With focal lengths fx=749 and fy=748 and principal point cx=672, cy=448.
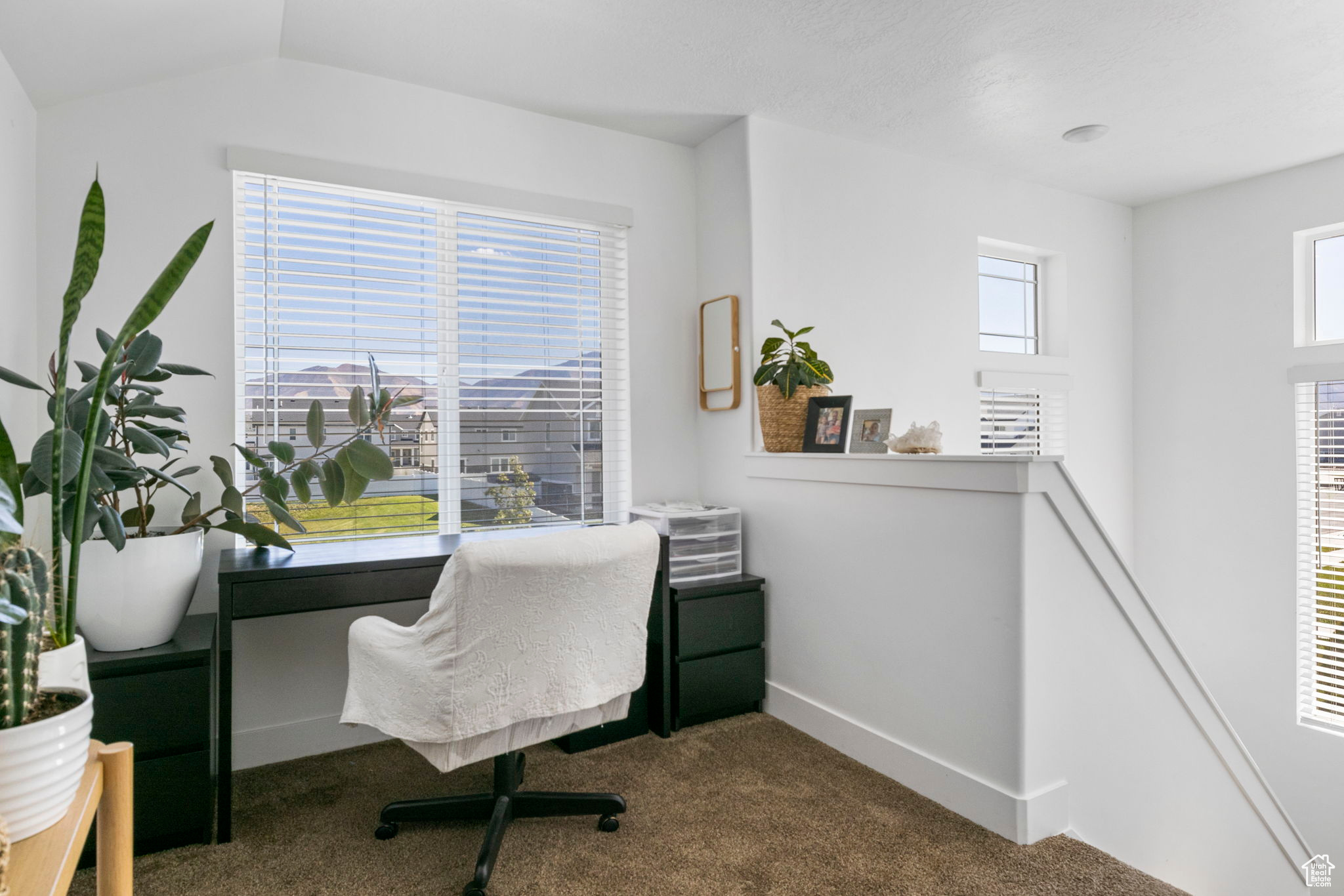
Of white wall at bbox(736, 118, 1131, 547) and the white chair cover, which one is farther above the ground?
white wall at bbox(736, 118, 1131, 547)

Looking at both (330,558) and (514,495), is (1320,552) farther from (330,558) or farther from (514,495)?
(330,558)

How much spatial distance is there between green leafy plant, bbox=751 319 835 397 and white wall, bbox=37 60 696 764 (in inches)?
40.4

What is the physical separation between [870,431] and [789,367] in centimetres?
39

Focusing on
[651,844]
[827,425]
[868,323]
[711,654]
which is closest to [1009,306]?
[868,323]

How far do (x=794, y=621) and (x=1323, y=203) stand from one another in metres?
3.46

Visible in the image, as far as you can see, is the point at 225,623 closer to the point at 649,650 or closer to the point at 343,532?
the point at 343,532

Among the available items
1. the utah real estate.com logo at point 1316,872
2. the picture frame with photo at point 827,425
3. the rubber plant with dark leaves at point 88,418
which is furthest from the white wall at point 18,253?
the utah real estate.com logo at point 1316,872

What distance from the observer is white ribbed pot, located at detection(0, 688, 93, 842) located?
2.55ft

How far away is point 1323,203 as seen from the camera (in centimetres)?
372

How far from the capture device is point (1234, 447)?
4.05 m

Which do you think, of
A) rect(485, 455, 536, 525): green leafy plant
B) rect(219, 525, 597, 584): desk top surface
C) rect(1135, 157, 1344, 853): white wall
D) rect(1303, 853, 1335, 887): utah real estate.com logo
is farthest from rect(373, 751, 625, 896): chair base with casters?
rect(1135, 157, 1344, 853): white wall

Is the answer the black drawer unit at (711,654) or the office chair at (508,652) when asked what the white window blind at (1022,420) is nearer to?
the black drawer unit at (711,654)

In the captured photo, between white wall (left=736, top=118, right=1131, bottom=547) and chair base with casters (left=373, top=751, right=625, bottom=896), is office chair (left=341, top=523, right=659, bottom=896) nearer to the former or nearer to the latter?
chair base with casters (left=373, top=751, right=625, bottom=896)

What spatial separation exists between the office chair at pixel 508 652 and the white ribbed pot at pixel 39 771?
792 millimetres
